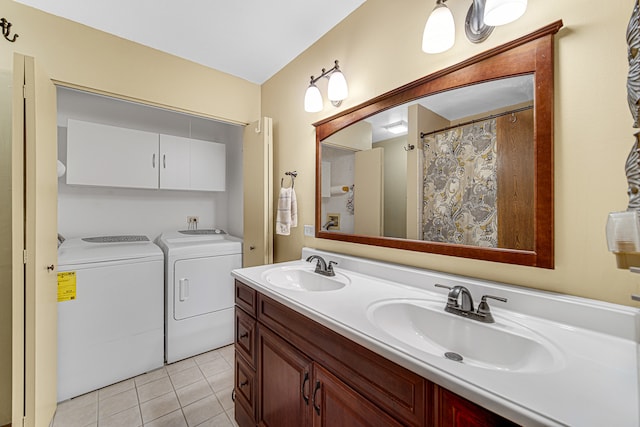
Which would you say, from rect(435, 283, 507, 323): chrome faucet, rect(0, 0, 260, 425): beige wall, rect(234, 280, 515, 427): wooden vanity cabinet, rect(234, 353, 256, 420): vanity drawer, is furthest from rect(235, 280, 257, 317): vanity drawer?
rect(0, 0, 260, 425): beige wall

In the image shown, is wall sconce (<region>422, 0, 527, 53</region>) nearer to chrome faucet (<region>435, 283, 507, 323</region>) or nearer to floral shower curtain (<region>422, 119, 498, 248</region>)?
floral shower curtain (<region>422, 119, 498, 248</region>)

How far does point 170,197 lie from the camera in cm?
309

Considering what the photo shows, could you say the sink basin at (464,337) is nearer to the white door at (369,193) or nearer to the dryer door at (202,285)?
the white door at (369,193)

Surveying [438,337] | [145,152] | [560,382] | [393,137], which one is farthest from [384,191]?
[145,152]

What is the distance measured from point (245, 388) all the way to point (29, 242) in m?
1.36

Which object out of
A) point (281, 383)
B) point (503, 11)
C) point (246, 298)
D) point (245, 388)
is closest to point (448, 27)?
point (503, 11)

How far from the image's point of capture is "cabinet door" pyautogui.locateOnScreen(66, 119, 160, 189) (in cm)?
228

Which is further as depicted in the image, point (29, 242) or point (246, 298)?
point (246, 298)

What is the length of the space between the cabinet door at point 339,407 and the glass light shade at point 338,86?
1.47 metres

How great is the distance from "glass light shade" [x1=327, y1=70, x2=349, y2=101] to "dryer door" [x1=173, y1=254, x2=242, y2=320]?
1.77 metres

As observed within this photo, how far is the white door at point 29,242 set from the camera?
4.27 feet

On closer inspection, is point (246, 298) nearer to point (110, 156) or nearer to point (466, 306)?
point (466, 306)

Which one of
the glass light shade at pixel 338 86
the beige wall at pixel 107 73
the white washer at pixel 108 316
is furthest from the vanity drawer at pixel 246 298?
the beige wall at pixel 107 73

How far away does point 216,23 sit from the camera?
1784 millimetres
